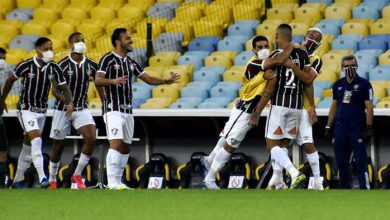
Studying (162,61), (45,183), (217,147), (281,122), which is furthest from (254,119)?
(162,61)

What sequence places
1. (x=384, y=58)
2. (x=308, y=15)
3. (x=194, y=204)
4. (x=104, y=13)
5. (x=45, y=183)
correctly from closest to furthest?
(x=194, y=204) < (x=45, y=183) < (x=384, y=58) < (x=308, y=15) < (x=104, y=13)

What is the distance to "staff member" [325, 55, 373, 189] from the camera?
17.3 meters

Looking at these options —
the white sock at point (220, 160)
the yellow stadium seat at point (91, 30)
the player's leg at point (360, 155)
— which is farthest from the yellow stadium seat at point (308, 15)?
the white sock at point (220, 160)

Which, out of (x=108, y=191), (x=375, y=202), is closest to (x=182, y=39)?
(x=108, y=191)

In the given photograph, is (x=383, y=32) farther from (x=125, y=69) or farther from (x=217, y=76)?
(x=125, y=69)

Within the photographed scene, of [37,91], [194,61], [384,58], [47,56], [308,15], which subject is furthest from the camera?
[308,15]

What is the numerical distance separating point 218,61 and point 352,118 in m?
5.24

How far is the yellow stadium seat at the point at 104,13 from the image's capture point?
83.3 feet

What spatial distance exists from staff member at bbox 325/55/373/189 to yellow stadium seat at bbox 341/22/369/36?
4797mm

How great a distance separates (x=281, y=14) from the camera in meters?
23.5

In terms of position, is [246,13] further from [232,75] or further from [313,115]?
[313,115]

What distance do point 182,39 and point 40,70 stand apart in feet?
20.4

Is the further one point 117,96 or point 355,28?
point 355,28

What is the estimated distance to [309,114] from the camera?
1652 cm
